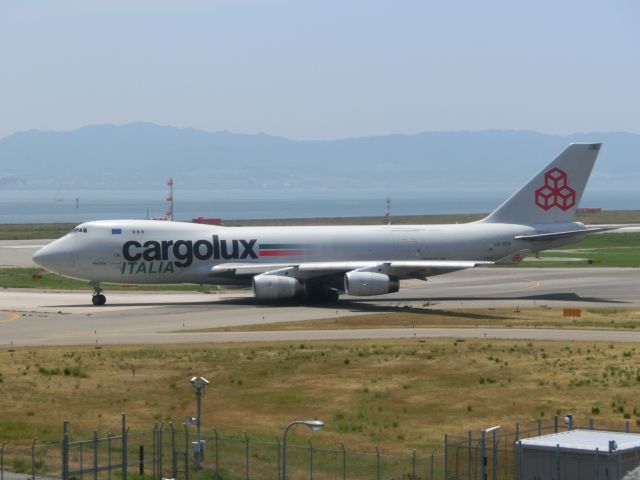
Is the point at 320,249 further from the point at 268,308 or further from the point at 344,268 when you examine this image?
the point at 268,308

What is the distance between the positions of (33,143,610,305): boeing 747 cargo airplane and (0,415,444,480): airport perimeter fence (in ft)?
120

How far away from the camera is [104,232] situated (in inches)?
2945

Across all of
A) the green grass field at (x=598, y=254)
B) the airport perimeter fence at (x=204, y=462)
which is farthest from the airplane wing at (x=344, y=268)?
the airport perimeter fence at (x=204, y=462)

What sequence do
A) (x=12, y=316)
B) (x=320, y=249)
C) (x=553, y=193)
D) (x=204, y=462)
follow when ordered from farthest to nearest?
(x=553, y=193)
(x=320, y=249)
(x=12, y=316)
(x=204, y=462)

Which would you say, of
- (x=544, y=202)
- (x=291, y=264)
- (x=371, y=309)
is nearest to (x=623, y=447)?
(x=371, y=309)

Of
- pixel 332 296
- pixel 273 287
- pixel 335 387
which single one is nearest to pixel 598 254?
pixel 332 296

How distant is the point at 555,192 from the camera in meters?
82.2

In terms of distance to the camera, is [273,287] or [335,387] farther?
[273,287]

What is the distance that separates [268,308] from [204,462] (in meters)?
38.4

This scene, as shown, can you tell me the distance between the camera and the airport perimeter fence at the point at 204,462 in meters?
32.4

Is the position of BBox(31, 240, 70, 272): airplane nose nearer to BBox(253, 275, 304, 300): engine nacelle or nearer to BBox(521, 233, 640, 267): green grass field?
BBox(253, 275, 304, 300): engine nacelle

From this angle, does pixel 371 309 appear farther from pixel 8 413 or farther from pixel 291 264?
pixel 8 413

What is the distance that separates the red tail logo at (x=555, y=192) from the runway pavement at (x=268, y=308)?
245 inches

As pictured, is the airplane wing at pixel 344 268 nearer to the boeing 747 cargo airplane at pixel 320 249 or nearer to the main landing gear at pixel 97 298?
the boeing 747 cargo airplane at pixel 320 249
